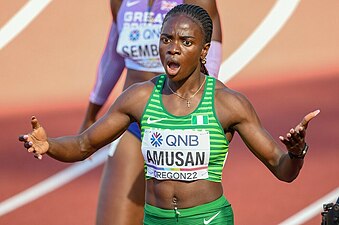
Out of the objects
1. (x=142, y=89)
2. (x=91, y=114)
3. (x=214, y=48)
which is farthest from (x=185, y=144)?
(x=91, y=114)

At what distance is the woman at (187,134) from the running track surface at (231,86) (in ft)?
8.86

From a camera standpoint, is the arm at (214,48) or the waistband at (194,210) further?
the arm at (214,48)

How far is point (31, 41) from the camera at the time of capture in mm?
9633

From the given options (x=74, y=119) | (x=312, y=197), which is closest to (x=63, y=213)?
(x=74, y=119)

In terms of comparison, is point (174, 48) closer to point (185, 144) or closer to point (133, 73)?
point (185, 144)

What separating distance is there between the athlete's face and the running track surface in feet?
9.43

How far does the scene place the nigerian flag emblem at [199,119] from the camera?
492 cm

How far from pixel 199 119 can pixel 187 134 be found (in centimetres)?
9

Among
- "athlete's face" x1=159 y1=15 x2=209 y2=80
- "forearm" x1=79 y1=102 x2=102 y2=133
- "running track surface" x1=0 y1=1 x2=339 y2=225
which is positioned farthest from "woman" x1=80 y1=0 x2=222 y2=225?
"running track surface" x1=0 y1=1 x2=339 y2=225

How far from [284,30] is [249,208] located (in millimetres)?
2125

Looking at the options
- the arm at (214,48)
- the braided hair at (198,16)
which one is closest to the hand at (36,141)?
the braided hair at (198,16)

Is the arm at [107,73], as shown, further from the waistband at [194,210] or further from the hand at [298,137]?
the hand at [298,137]

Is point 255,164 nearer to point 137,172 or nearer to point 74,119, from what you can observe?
point 74,119

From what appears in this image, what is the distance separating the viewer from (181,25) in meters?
4.93
